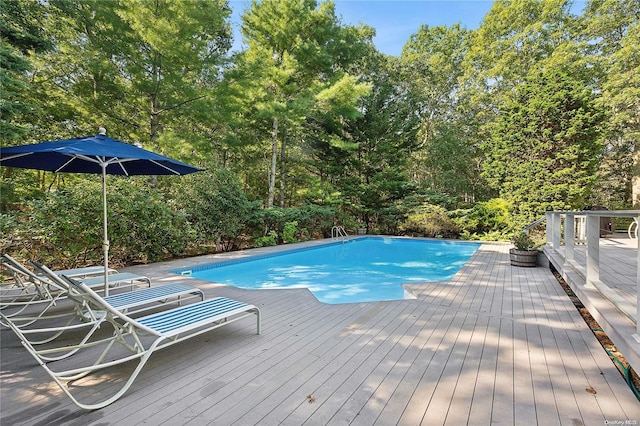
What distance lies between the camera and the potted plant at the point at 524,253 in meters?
6.58

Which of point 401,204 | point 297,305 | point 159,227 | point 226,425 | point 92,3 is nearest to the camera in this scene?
point 226,425

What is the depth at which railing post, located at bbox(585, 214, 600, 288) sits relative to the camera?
10.7 feet

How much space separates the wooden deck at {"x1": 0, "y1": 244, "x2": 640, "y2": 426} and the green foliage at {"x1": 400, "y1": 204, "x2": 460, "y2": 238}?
357 inches

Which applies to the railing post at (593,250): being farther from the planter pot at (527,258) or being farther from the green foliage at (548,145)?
the green foliage at (548,145)

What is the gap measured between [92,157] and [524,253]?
7.80m

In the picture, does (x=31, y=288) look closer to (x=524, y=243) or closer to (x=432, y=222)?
(x=524, y=243)

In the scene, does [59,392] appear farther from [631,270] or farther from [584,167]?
[584,167]

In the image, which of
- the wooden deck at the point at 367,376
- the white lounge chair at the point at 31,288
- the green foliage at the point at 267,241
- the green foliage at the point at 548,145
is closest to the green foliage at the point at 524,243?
the wooden deck at the point at 367,376

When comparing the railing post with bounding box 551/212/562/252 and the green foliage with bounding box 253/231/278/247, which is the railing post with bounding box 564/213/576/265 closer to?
the railing post with bounding box 551/212/562/252

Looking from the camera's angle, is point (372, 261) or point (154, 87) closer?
point (154, 87)

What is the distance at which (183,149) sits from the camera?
8.62 metres

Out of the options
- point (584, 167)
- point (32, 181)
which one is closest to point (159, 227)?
point (32, 181)

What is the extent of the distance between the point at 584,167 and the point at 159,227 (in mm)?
12292

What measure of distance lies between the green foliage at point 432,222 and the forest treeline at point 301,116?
0.08 metres
